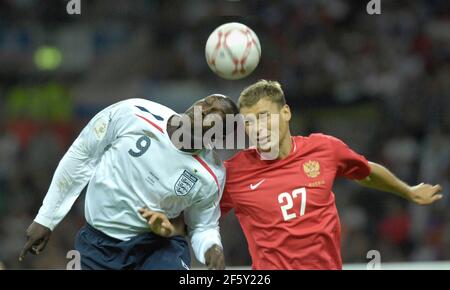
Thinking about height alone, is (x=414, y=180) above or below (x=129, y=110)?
below

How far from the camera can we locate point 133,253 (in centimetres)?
493

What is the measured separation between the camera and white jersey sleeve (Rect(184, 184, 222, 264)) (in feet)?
16.0

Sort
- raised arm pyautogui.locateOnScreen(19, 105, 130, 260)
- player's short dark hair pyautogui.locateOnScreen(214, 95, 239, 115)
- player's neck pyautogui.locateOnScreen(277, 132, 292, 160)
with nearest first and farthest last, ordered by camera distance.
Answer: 1. player's short dark hair pyautogui.locateOnScreen(214, 95, 239, 115)
2. raised arm pyautogui.locateOnScreen(19, 105, 130, 260)
3. player's neck pyautogui.locateOnScreen(277, 132, 292, 160)

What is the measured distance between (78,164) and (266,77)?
6502mm

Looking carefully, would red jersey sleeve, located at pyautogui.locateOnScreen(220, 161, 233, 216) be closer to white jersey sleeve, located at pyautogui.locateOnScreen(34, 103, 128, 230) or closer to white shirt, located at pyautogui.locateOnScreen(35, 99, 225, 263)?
white shirt, located at pyautogui.locateOnScreen(35, 99, 225, 263)

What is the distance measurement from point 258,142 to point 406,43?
727 centimetres

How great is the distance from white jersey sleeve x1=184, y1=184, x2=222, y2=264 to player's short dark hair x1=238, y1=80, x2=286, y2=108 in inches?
21.5

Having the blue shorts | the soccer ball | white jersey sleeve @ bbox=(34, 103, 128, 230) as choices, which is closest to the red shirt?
the blue shorts

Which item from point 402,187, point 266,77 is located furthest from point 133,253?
point 266,77

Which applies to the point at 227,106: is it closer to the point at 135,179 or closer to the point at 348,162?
the point at 135,179

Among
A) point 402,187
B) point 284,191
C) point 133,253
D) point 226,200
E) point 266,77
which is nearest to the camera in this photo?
point 133,253

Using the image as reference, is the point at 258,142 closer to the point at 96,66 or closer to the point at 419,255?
the point at 419,255

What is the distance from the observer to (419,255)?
9.50 meters
